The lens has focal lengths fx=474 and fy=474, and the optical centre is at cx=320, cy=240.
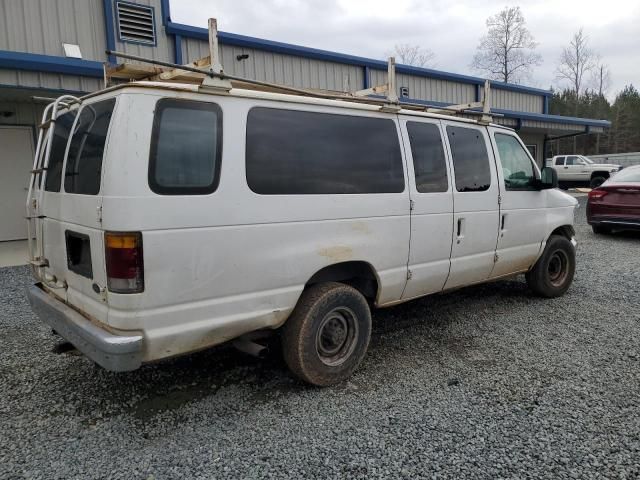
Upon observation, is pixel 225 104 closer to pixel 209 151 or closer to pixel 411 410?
pixel 209 151

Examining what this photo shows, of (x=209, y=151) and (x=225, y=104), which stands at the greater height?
(x=225, y=104)

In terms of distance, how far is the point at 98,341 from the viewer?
2666 millimetres

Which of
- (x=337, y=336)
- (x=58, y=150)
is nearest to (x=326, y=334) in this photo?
(x=337, y=336)

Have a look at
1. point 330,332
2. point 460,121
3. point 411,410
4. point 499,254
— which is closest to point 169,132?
point 330,332

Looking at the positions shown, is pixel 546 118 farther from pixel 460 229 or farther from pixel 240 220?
pixel 240 220

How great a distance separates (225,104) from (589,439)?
9.87 feet

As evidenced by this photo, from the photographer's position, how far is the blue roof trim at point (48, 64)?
694cm

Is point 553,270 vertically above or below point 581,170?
below

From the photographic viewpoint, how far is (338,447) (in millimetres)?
2770

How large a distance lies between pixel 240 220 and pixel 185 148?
1.77 ft

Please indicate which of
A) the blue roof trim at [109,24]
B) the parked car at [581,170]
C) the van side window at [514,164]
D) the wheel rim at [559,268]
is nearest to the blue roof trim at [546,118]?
the parked car at [581,170]

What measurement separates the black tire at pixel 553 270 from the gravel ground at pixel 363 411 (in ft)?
2.60

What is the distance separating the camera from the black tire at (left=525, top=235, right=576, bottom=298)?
218 inches

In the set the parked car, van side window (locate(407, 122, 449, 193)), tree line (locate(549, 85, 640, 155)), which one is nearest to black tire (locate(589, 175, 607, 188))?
the parked car
